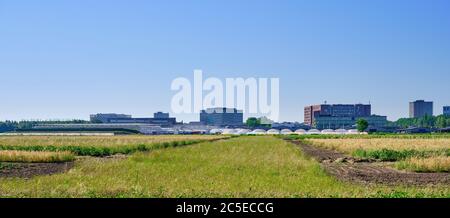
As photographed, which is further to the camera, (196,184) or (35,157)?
(35,157)

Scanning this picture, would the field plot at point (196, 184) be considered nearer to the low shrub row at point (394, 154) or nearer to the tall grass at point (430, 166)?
the tall grass at point (430, 166)

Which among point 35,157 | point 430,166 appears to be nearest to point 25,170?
point 35,157

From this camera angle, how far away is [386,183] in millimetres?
20844

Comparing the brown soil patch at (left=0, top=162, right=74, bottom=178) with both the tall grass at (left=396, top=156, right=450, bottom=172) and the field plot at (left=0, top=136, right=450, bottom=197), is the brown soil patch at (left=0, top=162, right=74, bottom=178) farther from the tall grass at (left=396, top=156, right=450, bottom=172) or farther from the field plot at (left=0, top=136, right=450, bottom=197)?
the tall grass at (left=396, top=156, right=450, bottom=172)

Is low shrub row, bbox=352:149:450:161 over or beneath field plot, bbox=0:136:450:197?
beneath

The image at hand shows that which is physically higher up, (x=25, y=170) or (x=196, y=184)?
(x=196, y=184)

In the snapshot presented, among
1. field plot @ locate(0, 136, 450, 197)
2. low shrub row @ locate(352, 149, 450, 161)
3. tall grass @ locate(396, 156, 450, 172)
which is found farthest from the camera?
low shrub row @ locate(352, 149, 450, 161)

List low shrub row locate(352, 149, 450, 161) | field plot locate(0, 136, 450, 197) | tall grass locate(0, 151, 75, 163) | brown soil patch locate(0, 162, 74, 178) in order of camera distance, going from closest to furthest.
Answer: field plot locate(0, 136, 450, 197) < brown soil patch locate(0, 162, 74, 178) < tall grass locate(0, 151, 75, 163) < low shrub row locate(352, 149, 450, 161)

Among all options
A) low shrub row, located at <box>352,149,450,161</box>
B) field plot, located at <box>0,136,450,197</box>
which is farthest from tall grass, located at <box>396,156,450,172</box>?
low shrub row, located at <box>352,149,450,161</box>

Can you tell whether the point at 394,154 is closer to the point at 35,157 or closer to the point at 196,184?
the point at 196,184
